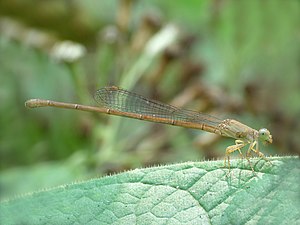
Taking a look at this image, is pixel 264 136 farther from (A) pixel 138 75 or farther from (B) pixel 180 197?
(B) pixel 180 197

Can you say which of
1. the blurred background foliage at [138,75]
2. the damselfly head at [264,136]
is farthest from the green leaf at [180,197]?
the blurred background foliage at [138,75]

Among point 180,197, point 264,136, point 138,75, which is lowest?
point 180,197

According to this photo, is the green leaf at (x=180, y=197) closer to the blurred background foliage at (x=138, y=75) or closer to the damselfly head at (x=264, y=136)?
the damselfly head at (x=264, y=136)

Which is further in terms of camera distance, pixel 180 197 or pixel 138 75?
pixel 138 75

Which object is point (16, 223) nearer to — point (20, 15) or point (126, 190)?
point (126, 190)

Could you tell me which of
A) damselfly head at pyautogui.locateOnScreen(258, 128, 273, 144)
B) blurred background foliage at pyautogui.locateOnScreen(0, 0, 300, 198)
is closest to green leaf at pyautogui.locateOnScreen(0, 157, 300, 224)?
damselfly head at pyautogui.locateOnScreen(258, 128, 273, 144)

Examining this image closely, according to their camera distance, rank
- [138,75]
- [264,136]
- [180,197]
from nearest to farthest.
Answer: [180,197] → [264,136] → [138,75]

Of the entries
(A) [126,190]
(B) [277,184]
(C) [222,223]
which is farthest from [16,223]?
(B) [277,184]

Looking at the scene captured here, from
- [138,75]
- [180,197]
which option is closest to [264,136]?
[138,75]
